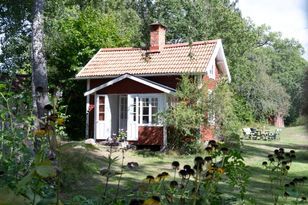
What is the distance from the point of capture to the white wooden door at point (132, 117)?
70.4ft

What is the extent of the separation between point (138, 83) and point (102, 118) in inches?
106

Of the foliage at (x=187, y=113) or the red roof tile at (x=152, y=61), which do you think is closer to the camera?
the foliage at (x=187, y=113)

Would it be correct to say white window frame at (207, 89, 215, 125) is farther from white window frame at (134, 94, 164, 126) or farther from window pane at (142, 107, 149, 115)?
window pane at (142, 107, 149, 115)

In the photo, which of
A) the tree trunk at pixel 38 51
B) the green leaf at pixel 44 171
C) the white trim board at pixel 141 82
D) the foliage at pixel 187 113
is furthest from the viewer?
the white trim board at pixel 141 82

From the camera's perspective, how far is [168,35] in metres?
38.4

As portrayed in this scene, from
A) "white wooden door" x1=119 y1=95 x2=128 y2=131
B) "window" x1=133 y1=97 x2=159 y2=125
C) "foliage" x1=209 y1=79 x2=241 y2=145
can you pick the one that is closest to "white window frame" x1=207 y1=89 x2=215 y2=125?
"foliage" x1=209 y1=79 x2=241 y2=145

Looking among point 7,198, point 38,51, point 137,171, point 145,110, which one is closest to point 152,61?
point 145,110

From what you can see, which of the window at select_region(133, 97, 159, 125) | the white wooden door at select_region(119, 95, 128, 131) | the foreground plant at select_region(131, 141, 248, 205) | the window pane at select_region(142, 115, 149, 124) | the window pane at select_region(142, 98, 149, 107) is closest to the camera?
the foreground plant at select_region(131, 141, 248, 205)

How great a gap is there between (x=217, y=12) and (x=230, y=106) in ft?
61.1

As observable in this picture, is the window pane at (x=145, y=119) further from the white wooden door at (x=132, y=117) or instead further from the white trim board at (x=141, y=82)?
the white trim board at (x=141, y=82)

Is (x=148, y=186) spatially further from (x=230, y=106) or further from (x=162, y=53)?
(x=162, y=53)

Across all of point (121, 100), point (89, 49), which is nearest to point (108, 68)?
point (121, 100)

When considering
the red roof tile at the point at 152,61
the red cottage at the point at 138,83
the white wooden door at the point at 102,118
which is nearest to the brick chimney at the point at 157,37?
the red cottage at the point at 138,83

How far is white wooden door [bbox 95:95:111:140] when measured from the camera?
2259cm
